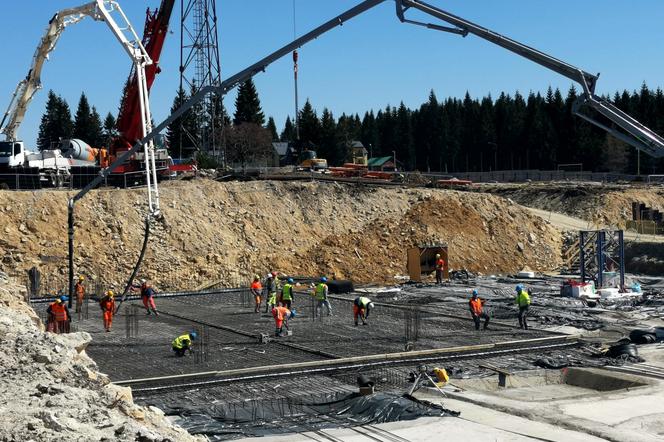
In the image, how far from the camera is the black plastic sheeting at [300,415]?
1525cm

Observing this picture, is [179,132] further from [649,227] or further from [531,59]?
[531,59]

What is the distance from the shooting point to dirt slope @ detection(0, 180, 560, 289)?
37.0 metres

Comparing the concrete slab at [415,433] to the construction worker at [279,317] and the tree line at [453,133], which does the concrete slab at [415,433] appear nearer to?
the construction worker at [279,317]

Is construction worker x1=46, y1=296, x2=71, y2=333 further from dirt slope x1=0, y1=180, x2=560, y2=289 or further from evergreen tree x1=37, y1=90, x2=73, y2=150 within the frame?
evergreen tree x1=37, y1=90, x2=73, y2=150

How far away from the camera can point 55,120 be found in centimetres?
9706

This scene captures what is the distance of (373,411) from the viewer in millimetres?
16219

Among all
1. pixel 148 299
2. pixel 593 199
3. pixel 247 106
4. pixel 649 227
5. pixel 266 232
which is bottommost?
pixel 148 299

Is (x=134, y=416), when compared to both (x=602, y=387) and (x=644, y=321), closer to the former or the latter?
(x=602, y=387)

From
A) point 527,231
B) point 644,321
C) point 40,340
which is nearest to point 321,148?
point 527,231

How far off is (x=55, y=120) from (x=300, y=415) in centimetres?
8699

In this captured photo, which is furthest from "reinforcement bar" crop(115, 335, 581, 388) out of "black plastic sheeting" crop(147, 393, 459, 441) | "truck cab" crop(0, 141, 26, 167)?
"truck cab" crop(0, 141, 26, 167)

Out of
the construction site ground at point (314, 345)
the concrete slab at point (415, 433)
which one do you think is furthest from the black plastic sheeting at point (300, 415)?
the concrete slab at point (415, 433)

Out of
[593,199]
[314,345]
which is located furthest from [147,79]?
[593,199]

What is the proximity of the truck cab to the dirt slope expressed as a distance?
13.2 feet
